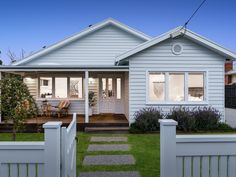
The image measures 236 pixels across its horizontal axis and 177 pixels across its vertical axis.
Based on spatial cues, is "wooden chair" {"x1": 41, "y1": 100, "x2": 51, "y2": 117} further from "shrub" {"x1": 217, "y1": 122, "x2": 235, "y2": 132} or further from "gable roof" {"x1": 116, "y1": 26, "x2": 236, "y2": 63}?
"shrub" {"x1": 217, "y1": 122, "x2": 235, "y2": 132}

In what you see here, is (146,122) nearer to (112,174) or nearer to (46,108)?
(112,174)

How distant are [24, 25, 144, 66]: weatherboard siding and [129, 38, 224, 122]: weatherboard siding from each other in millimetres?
5086

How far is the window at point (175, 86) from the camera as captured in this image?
44.1 ft

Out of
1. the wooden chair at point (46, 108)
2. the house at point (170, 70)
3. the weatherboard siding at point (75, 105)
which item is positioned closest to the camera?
the house at point (170, 70)

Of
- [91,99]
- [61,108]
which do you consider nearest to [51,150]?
[61,108]

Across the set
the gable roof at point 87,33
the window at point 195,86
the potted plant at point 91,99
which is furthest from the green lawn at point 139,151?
the gable roof at point 87,33

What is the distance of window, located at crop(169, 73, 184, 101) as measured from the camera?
13500 mm

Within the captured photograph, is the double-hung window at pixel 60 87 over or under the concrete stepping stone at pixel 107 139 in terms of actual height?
over

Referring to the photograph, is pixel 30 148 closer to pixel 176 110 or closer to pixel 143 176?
pixel 143 176

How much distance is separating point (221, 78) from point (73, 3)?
14476mm

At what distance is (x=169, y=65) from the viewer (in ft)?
43.9

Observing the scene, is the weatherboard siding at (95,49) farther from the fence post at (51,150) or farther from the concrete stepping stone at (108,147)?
the fence post at (51,150)

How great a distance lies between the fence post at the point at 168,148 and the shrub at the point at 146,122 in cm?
955

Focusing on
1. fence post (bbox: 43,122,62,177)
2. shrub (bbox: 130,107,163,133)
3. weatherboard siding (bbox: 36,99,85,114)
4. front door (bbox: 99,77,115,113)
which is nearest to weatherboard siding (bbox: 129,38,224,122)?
shrub (bbox: 130,107,163,133)
